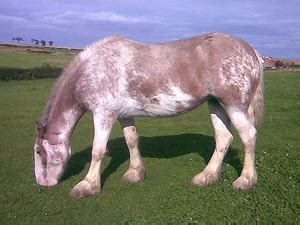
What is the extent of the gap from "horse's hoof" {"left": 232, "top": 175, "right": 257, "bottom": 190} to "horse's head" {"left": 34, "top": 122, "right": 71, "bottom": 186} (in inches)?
126

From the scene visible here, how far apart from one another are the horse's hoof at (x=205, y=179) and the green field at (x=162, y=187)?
5.5 inches

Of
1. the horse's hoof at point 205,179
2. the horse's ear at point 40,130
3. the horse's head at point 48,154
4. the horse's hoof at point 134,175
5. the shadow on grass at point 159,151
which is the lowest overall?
the shadow on grass at point 159,151

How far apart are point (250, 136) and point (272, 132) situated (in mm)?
6067

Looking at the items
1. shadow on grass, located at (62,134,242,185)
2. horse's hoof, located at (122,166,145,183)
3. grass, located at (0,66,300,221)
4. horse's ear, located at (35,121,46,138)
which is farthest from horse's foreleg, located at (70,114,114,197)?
horse's ear, located at (35,121,46,138)

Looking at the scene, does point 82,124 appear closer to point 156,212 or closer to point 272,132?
point 272,132

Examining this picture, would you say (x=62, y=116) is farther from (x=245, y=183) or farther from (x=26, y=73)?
(x=26, y=73)

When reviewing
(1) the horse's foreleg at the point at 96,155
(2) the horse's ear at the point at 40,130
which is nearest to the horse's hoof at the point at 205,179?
(1) the horse's foreleg at the point at 96,155

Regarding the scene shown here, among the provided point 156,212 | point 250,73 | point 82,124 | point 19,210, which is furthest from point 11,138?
point 250,73

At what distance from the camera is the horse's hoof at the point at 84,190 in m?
7.09

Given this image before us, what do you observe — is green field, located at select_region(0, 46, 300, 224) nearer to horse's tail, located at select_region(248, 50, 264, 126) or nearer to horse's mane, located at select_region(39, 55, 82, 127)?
horse's tail, located at select_region(248, 50, 264, 126)

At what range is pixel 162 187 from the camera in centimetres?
762

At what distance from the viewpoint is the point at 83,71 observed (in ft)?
23.3

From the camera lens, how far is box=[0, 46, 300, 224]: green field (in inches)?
248

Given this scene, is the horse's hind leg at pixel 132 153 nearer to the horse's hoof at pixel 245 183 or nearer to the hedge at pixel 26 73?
the horse's hoof at pixel 245 183
